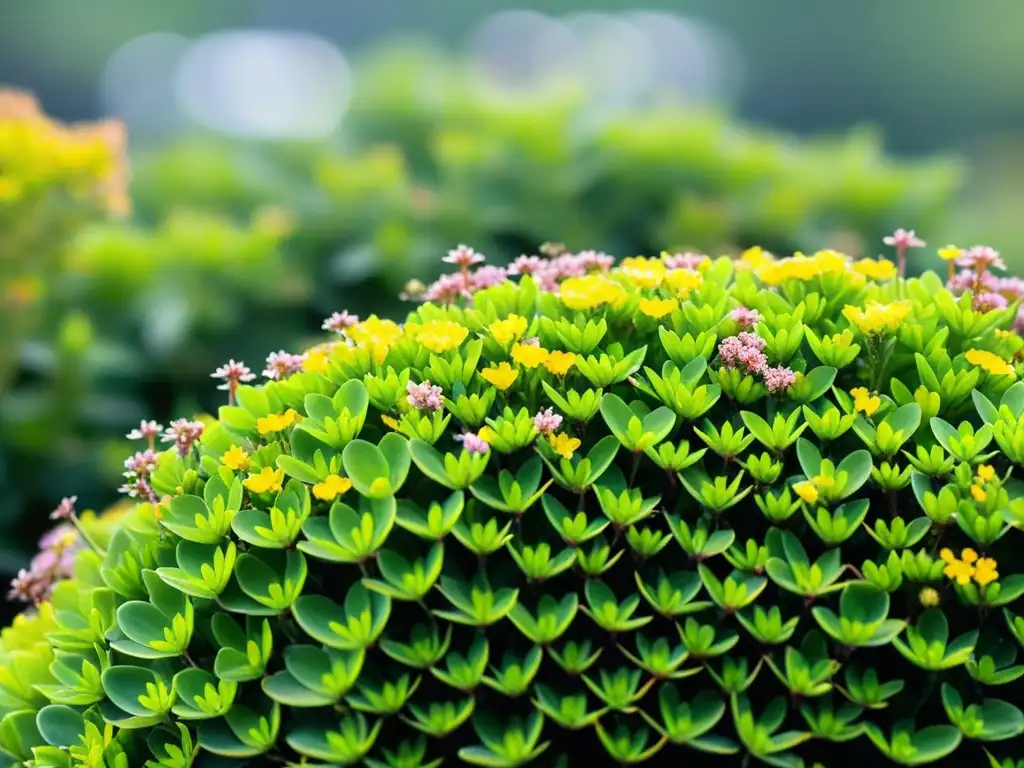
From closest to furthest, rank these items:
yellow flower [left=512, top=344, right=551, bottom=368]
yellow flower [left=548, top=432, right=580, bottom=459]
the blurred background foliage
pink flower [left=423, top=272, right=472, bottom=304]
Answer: yellow flower [left=548, top=432, right=580, bottom=459]
yellow flower [left=512, top=344, right=551, bottom=368]
pink flower [left=423, top=272, right=472, bottom=304]
the blurred background foliage

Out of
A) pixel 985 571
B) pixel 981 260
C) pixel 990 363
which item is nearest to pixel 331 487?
pixel 985 571

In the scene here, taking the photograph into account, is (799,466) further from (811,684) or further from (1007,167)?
(1007,167)

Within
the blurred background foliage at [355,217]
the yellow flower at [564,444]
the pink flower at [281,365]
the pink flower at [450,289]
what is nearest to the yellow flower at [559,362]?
the yellow flower at [564,444]

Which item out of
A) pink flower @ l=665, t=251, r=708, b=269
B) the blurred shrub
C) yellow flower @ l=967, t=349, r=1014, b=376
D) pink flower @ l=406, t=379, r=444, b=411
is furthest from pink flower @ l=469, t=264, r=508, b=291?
the blurred shrub

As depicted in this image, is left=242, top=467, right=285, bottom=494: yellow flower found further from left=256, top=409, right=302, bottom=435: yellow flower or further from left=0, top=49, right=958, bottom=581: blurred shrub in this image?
left=0, top=49, right=958, bottom=581: blurred shrub

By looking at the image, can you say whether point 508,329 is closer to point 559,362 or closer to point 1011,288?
point 559,362

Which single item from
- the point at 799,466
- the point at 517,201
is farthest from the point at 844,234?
the point at 799,466

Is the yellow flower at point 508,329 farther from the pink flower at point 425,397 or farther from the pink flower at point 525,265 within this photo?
the pink flower at point 525,265
